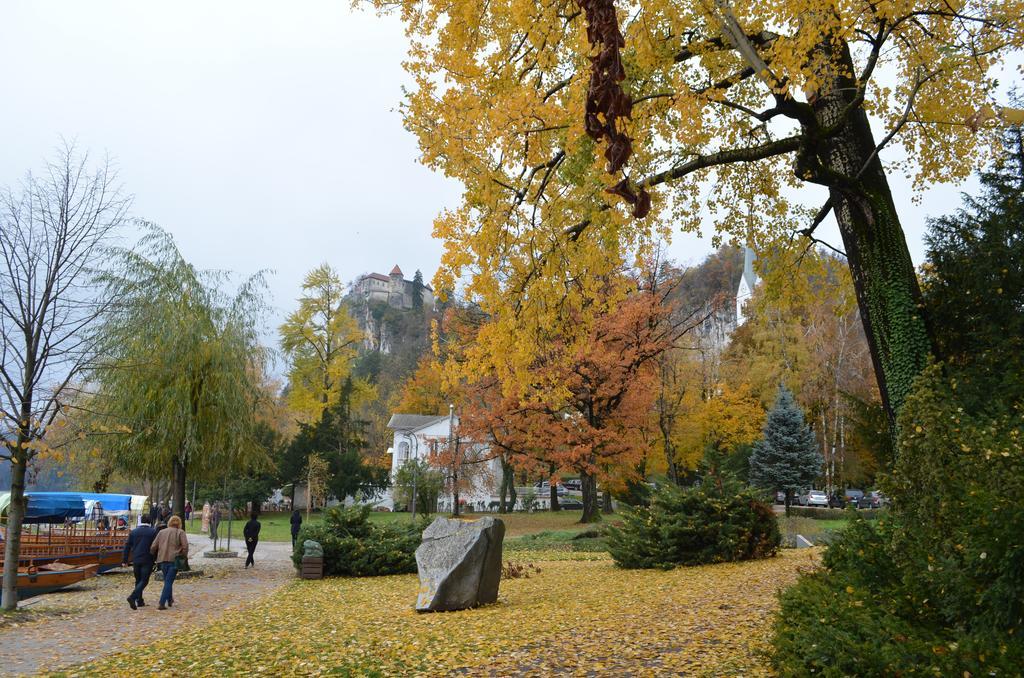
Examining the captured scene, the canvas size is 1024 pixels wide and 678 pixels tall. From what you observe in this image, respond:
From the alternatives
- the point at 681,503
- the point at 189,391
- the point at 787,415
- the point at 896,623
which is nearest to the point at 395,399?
the point at 787,415

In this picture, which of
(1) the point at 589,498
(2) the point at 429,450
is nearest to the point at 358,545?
(1) the point at 589,498

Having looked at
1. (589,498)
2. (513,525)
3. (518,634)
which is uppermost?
(589,498)

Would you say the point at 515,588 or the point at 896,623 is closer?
the point at 896,623

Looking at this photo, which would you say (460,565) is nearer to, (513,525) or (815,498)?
(513,525)

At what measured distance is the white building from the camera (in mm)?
43312

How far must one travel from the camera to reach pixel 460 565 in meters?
9.71

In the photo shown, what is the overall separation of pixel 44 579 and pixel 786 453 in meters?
28.7

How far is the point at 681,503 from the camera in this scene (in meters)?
12.8

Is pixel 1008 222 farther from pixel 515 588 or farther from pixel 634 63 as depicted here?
pixel 515 588

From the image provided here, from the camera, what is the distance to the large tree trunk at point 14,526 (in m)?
11.0

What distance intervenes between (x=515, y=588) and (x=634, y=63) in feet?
27.8

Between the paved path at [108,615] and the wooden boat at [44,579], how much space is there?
0.21 meters

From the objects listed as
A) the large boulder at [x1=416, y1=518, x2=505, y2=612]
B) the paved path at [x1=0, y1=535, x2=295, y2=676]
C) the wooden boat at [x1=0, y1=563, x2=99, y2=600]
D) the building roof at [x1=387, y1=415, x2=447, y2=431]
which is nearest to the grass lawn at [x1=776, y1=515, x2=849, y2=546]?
the large boulder at [x1=416, y1=518, x2=505, y2=612]

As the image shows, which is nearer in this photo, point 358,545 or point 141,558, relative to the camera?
point 141,558
